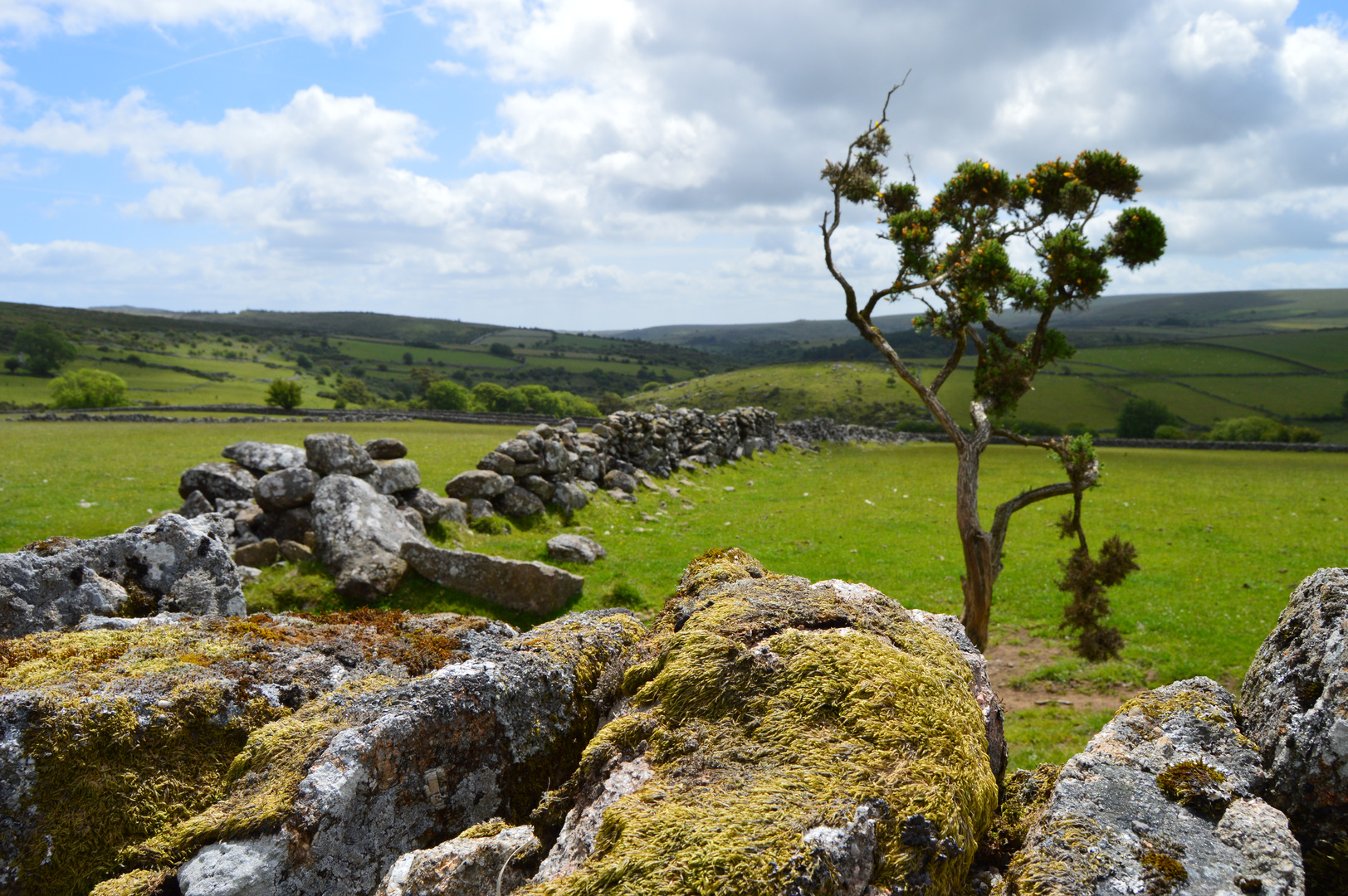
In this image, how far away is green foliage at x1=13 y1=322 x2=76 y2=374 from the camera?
415 ft

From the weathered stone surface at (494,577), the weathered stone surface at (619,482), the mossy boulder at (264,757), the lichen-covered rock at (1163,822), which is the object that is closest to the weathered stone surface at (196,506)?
the weathered stone surface at (494,577)

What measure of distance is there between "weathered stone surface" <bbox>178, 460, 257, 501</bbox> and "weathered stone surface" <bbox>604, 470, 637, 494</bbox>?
13.3m

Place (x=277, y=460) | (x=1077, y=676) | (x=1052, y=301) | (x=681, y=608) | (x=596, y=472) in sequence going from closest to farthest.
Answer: (x=681, y=608), (x=1052, y=301), (x=1077, y=676), (x=277, y=460), (x=596, y=472)

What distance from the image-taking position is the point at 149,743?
12.8 ft

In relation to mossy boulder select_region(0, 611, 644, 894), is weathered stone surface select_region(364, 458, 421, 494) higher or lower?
lower

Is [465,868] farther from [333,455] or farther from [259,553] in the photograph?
[333,455]

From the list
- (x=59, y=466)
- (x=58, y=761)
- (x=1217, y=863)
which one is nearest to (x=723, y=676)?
(x=1217, y=863)

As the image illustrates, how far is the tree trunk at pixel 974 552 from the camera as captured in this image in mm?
11852

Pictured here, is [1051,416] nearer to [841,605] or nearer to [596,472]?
[596,472]

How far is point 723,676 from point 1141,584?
2041cm

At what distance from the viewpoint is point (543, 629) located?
4.95 meters

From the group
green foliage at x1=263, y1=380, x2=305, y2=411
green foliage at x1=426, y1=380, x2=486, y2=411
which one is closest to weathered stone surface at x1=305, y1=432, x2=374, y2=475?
green foliage at x1=263, y1=380, x2=305, y2=411

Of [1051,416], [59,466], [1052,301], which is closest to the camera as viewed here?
[1052,301]

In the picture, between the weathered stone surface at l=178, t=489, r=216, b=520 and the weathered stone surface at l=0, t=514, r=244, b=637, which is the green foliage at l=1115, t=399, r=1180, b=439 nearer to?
the weathered stone surface at l=178, t=489, r=216, b=520
